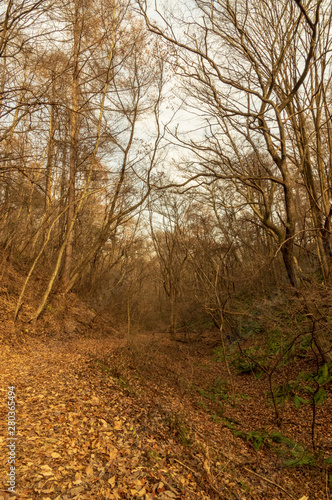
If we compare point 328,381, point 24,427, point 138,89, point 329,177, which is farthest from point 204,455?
point 138,89

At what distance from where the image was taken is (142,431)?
14.4ft

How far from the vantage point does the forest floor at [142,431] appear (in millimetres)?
3166

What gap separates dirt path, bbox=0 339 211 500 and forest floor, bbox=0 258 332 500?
0.04 ft

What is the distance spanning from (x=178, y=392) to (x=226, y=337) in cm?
544

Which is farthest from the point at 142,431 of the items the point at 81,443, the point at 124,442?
the point at 81,443

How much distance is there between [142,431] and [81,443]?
1.06 m

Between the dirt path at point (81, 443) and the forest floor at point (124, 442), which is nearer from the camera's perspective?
the dirt path at point (81, 443)

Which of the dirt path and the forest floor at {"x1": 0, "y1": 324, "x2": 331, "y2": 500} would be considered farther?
the forest floor at {"x1": 0, "y1": 324, "x2": 331, "y2": 500}

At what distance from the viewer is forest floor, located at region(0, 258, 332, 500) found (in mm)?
3166

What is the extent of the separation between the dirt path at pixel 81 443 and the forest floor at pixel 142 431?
1cm

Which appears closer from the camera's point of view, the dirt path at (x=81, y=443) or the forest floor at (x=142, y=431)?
the dirt path at (x=81, y=443)

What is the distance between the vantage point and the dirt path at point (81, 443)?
293 centimetres

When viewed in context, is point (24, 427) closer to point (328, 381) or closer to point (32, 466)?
point (32, 466)

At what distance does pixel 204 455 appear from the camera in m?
4.14
